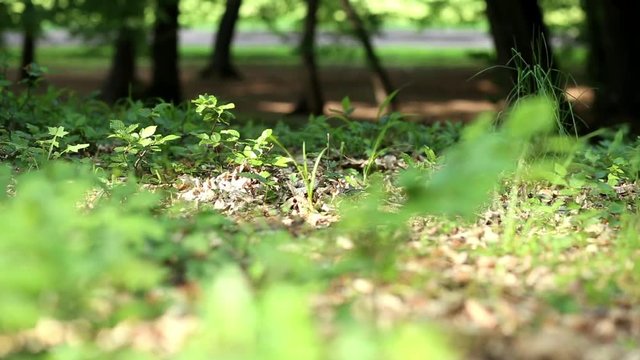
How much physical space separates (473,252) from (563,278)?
1.72 feet

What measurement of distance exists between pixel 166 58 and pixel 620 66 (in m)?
7.10

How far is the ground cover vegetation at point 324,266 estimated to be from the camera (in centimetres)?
257

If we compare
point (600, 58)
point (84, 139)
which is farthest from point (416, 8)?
point (84, 139)

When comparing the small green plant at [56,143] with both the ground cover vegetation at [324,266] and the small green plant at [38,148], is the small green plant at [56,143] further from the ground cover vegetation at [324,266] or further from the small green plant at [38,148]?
the ground cover vegetation at [324,266]

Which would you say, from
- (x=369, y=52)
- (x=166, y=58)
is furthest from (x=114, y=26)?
(x=369, y=52)

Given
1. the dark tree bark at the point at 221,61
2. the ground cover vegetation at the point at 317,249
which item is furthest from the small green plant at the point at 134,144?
the dark tree bark at the point at 221,61

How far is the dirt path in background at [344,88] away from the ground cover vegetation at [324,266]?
10487 millimetres

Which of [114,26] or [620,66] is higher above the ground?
[114,26]

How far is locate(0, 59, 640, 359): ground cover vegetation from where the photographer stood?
2.57 meters

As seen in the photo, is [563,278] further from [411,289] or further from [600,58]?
[600,58]

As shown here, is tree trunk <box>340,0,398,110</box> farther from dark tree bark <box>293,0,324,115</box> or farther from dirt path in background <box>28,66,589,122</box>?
dirt path in background <box>28,66,589,122</box>

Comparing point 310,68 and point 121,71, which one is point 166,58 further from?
point 310,68

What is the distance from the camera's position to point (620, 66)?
12.8 m

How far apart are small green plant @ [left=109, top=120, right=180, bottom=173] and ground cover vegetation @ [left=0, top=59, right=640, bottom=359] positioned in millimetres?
51
